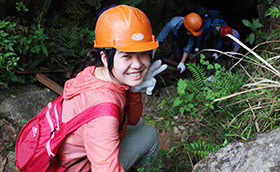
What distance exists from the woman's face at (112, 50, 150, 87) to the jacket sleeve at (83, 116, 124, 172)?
1.26 ft

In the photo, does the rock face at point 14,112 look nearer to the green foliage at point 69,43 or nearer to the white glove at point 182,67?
the green foliage at point 69,43

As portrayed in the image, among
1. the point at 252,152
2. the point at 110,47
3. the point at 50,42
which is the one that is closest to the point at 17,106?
the point at 50,42

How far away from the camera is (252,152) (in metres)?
1.23

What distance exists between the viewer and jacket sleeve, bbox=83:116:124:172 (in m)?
1.15

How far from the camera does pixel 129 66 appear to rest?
4.74 feet

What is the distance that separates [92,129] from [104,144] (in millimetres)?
123

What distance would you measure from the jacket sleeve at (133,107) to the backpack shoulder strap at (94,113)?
0.59 m

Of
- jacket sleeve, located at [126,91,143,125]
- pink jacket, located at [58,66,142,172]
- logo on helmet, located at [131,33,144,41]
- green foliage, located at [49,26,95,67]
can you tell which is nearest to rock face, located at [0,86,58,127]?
green foliage, located at [49,26,95,67]

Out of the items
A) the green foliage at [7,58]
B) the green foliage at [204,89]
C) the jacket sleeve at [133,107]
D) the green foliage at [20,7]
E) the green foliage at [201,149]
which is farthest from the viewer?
the green foliage at [20,7]

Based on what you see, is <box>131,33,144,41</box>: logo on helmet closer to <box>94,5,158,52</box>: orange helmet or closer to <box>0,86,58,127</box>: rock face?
<box>94,5,158,52</box>: orange helmet

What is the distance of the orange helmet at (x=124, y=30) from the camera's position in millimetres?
1399

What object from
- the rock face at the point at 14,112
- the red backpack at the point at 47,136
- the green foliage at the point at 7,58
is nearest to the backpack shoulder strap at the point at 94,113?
the red backpack at the point at 47,136

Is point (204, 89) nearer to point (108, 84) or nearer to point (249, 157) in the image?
point (249, 157)

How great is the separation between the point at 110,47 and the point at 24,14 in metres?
3.34
